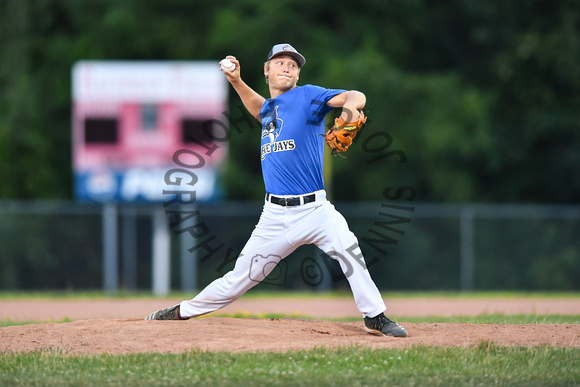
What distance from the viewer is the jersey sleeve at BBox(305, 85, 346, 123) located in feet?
21.6

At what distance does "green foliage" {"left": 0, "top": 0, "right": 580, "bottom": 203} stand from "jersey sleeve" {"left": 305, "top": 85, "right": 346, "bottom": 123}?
1357cm

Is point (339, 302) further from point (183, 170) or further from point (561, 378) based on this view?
point (561, 378)

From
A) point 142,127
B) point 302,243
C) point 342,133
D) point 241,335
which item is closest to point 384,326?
point 302,243

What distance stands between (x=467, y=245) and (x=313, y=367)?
14.1 metres

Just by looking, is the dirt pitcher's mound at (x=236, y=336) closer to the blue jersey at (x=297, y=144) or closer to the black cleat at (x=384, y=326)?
the black cleat at (x=384, y=326)

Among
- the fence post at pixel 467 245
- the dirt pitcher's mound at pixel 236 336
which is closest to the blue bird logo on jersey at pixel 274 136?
the dirt pitcher's mound at pixel 236 336

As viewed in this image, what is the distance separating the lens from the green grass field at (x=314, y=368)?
5.21m

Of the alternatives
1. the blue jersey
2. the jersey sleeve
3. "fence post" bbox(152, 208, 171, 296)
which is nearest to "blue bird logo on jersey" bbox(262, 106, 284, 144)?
the blue jersey

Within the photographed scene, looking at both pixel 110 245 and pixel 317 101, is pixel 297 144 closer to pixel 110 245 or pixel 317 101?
pixel 317 101

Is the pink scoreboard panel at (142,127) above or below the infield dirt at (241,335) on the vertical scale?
above

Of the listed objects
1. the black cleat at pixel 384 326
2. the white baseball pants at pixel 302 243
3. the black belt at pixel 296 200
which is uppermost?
the black belt at pixel 296 200

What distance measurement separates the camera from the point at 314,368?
18.0ft

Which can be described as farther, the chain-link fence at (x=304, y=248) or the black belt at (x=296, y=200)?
the chain-link fence at (x=304, y=248)

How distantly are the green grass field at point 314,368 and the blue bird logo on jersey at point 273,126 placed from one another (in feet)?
6.01
